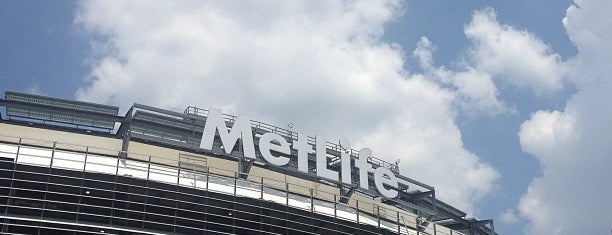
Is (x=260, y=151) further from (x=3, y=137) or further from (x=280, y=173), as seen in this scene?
(x=3, y=137)

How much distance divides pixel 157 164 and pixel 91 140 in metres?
7.03

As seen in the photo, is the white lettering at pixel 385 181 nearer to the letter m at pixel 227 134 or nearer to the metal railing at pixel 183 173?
the metal railing at pixel 183 173

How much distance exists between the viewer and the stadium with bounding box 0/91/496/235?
5175 centimetres

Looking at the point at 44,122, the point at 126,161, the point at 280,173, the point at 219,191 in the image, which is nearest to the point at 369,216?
the point at 280,173

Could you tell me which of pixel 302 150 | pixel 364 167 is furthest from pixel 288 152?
pixel 364 167

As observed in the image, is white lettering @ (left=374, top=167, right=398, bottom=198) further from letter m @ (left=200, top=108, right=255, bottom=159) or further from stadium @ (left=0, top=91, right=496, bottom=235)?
letter m @ (left=200, top=108, right=255, bottom=159)

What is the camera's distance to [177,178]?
189 ft

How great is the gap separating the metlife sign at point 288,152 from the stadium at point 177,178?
0.10 m

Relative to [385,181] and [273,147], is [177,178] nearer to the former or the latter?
[273,147]

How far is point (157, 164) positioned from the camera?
5966cm

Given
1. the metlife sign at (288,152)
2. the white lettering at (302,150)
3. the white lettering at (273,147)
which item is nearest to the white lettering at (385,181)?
the metlife sign at (288,152)

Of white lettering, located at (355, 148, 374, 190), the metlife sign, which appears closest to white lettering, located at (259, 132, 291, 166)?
the metlife sign

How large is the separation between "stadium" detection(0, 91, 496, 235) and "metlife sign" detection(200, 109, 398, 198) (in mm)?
100

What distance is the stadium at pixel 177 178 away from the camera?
5175 centimetres
